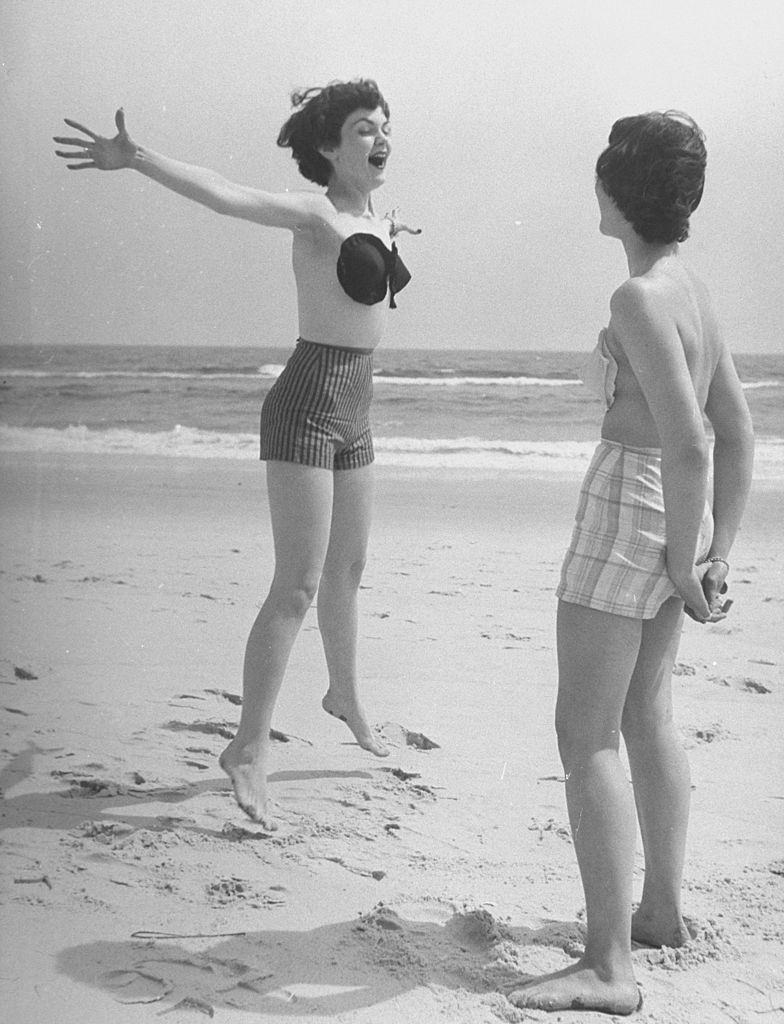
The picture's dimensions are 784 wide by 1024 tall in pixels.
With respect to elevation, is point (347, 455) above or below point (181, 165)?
below

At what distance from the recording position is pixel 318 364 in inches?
88.6

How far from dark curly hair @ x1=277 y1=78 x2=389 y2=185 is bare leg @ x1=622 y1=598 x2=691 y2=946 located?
1028mm

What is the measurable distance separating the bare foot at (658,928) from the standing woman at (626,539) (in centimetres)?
20

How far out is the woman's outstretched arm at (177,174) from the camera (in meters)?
1.96

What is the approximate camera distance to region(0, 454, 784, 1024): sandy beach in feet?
6.36

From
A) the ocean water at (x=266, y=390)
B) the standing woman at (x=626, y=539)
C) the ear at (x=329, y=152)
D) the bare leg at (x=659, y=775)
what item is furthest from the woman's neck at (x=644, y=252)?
the ocean water at (x=266, y=390)

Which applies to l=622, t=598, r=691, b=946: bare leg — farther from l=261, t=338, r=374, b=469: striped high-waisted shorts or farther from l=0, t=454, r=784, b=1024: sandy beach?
l=261, t=338, r=374, b=469: striped high-waisted shorts

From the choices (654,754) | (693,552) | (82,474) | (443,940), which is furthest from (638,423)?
(82,474)

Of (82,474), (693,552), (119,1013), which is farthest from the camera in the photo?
(82,474)

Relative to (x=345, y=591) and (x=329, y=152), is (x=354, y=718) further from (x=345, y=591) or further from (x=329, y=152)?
(x=329, y=152)

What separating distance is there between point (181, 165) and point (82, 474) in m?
1.76

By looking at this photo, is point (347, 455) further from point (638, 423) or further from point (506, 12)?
point (506, 12)

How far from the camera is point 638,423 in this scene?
1767mm

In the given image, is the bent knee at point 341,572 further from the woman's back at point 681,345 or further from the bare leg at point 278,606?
the woman's back at point 681,345
